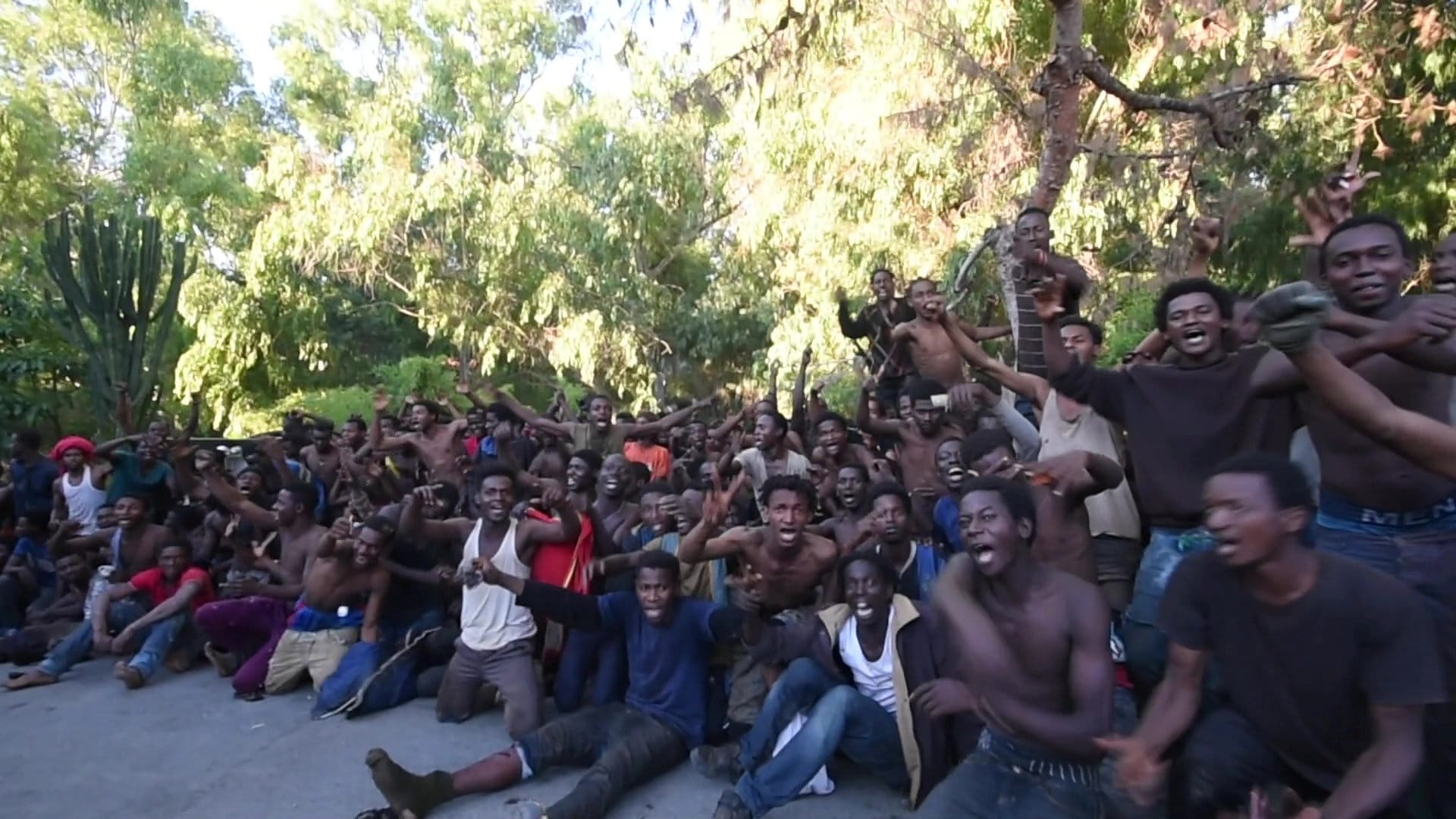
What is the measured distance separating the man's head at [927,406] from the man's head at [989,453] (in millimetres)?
1123

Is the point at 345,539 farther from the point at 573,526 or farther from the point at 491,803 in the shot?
the point at 491,803

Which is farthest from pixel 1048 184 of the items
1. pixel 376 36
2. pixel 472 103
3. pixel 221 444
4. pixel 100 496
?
pixel 376 36

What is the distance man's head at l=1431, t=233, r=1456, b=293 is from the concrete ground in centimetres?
279

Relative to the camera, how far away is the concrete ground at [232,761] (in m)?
4.66

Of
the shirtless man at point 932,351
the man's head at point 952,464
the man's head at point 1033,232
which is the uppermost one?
the man's head at point 1033,232

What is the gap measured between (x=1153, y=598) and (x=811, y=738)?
1.45 metres

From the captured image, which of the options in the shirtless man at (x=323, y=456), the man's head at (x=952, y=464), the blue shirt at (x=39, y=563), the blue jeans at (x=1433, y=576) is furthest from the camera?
the shirtless man at (x=323, y=456)

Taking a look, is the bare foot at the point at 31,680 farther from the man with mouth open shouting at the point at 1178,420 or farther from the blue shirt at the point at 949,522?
the man with mouth open shouting at the point at 1178,420

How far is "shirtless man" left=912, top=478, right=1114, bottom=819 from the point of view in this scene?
3.16 metres

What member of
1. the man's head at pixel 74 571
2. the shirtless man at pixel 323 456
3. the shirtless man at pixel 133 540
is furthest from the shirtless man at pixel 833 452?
the man's head at pixel 74 571

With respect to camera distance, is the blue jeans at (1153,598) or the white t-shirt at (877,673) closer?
the blue jeans at (1153,598)

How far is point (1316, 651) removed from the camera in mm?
2660

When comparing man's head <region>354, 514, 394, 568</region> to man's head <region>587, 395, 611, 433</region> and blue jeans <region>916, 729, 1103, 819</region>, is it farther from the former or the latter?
blue jeans <region>916, 729, 1103, 819</region>

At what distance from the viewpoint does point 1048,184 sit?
22.7ft
